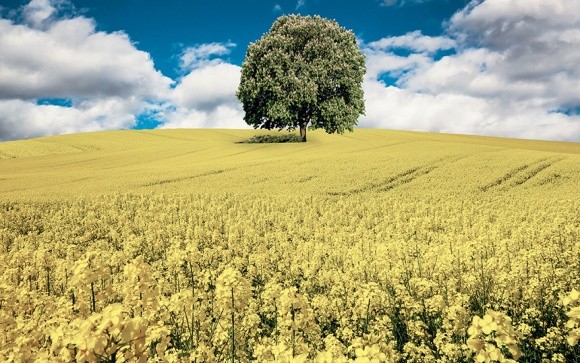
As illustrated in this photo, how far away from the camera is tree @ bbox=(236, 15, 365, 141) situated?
4344cm

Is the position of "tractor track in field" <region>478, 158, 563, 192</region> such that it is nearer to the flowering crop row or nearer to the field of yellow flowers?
the field of yellow flowers

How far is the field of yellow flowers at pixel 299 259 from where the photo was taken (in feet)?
17.3

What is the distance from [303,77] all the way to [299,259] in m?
33.7

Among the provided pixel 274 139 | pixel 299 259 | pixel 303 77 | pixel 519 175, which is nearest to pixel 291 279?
pixel 299 259

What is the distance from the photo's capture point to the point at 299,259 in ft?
39.6

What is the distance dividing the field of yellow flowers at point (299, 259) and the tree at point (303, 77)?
25.1ft

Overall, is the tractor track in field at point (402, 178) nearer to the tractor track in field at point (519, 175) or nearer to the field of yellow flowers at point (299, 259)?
the field of yellow flowers at point (299, 259)

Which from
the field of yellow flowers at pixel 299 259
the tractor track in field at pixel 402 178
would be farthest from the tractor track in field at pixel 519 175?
the tractor track in field at pixel 402 178

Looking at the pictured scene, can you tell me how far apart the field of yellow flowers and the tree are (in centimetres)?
765

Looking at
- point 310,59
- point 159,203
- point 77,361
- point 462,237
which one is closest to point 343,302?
point 77,361

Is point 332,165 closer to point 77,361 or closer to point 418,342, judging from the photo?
point 418,342

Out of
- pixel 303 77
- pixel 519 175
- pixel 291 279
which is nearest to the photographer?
pixel 291 279

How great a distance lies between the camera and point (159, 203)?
20.9 meters

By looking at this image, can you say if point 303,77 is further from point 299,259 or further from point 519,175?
point 299,259
